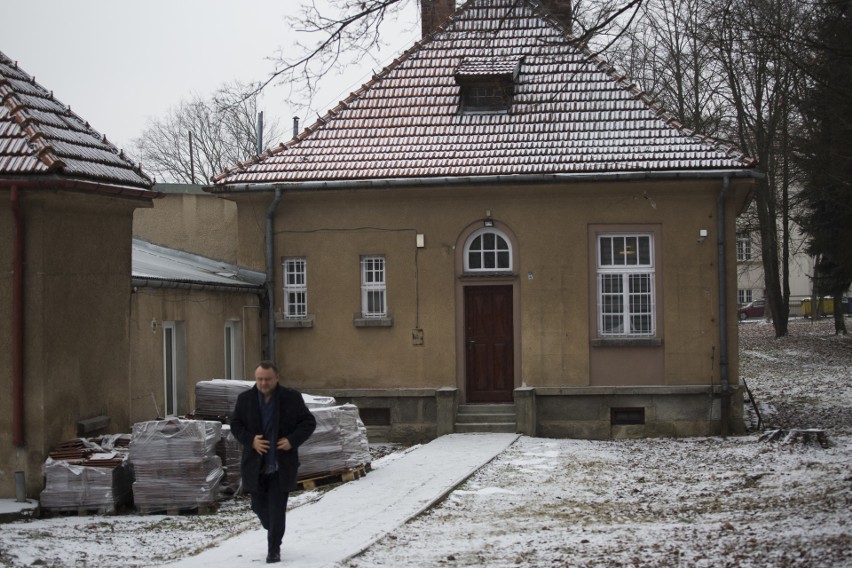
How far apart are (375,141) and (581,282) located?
4.68m

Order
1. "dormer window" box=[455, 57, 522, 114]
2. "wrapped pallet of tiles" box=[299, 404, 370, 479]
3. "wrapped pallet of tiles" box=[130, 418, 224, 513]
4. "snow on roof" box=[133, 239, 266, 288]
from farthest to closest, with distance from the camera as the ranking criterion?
"dormer window" box=[455, 57, 522, 114], "snow on roof" box=[133, 239, 266, 288], "wrapped pallet of tiles" box=[299, 404, 370, 479], "wrapped pallet of tiles" box=[130, 418, 224, 513]

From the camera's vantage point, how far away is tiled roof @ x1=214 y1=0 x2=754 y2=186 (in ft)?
71.8

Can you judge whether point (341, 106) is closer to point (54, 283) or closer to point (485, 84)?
point (485, 84)

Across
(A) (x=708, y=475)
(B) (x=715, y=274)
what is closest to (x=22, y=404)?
(A) (x=708, y=475)

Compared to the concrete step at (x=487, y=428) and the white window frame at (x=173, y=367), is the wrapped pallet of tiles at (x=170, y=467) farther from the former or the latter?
the concrete step at (x=487, y=428)

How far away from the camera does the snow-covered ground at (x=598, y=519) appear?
1038 centimetres

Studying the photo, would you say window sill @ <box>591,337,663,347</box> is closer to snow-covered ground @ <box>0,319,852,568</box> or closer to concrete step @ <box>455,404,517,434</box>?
concrete step @ <box>455,404,517,434</box>

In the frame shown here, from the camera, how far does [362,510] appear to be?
13.3m

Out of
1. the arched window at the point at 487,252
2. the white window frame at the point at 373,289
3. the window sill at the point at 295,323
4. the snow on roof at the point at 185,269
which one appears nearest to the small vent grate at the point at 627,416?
the arched window at the point at 487,252

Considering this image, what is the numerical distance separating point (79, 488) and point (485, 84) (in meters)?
12.4

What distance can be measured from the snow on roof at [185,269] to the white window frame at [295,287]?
47 cm

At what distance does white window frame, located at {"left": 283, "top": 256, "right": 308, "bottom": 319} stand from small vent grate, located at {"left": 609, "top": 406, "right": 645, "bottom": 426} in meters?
5.97

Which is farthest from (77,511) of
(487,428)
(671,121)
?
(671,121)

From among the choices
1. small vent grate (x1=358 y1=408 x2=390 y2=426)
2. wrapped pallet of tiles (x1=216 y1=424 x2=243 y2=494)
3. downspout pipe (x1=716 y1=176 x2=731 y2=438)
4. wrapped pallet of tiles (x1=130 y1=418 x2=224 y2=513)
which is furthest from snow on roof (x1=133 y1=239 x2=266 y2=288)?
downspout pipe (x1=716 y1=176 x2=731 y2=438)
